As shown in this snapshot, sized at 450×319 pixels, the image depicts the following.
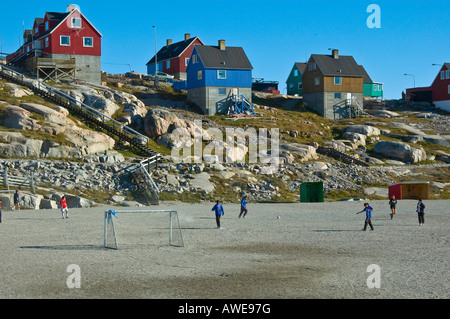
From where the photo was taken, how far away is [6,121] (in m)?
45.0

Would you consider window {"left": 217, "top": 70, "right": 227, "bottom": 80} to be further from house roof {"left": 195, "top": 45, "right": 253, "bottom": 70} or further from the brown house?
the brown house

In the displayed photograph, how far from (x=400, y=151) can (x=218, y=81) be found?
22532mm

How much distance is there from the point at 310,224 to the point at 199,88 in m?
40.6

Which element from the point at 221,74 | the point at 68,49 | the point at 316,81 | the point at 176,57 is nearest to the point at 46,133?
the point at 68,49

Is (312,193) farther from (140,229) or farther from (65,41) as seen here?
(65,41)

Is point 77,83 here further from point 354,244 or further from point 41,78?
point 354,244

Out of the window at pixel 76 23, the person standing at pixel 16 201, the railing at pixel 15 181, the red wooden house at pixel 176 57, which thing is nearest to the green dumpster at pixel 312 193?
the railing at pixel 15 181

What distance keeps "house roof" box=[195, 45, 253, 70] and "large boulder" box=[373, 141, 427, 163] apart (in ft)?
63.5

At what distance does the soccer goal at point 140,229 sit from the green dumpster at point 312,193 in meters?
14.3

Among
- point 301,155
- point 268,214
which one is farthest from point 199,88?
point 268,214

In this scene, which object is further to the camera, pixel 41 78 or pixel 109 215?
pixel 41 78

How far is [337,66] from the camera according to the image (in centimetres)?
7638

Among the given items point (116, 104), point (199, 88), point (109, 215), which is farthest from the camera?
point (199, 88)
